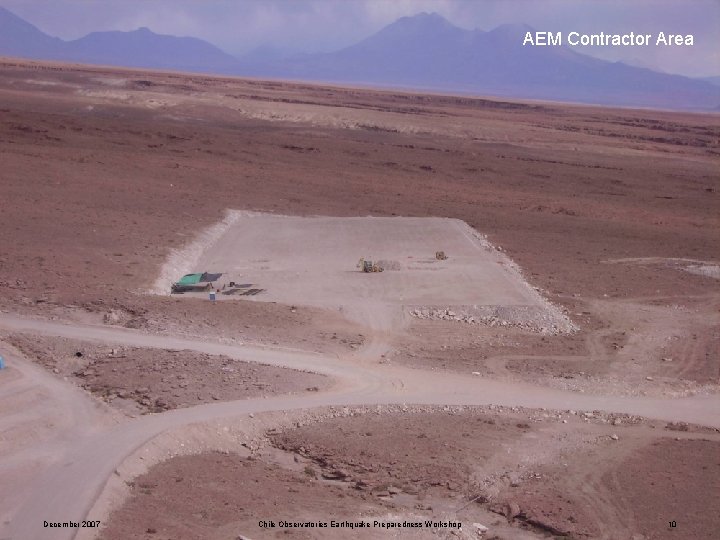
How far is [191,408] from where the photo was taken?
15789 millimetres

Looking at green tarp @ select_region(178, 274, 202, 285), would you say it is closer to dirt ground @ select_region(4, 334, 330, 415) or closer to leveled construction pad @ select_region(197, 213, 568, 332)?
leveled construction pad @ select_region(197, 213, 568, 332)

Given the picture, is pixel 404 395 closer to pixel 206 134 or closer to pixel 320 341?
pixel 320 341

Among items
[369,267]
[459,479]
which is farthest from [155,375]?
[369,267]

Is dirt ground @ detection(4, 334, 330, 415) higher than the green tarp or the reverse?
the reverse

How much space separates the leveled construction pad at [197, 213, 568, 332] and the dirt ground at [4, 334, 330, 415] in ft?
22.4

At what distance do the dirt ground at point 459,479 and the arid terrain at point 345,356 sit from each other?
57 millimetres

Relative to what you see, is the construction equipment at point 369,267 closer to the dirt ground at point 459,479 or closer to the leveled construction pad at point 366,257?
the leveled construction pad at point 366,257

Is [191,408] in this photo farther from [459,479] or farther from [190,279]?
[190,279]

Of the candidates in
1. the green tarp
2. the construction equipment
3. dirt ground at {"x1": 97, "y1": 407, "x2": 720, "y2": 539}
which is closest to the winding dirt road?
dirt ground at {"x1": 97, "y1": 407, "x2": 720, "y2": 539}

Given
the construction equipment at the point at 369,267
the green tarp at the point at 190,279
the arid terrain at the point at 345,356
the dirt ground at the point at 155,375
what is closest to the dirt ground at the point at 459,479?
the arid terrain at the point at 345,356

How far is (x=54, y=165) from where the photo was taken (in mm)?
44594

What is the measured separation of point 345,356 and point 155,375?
519 cm

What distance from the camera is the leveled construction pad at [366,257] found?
25.9 m

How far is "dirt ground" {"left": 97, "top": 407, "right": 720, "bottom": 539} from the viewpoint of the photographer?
12328 mm
